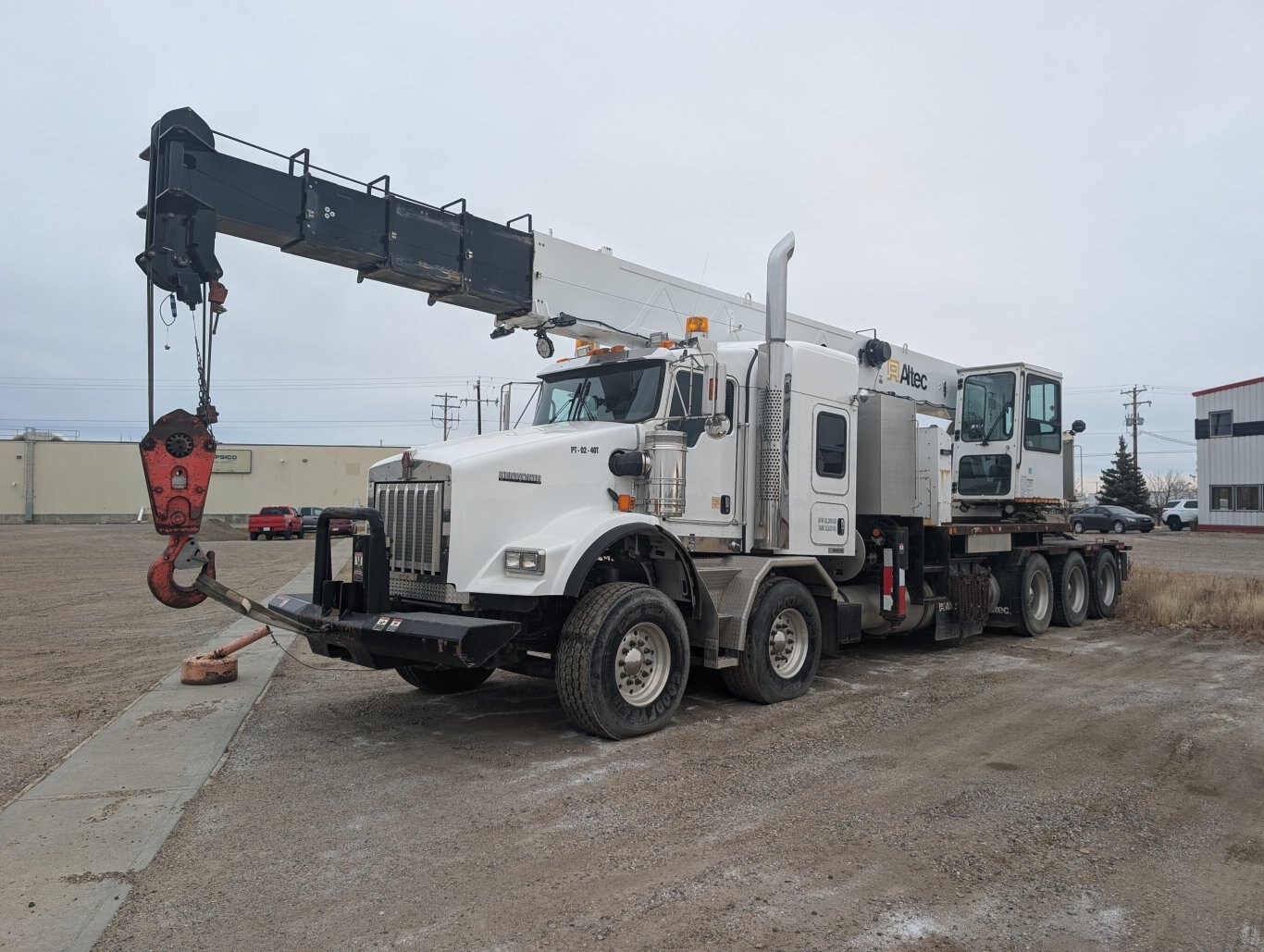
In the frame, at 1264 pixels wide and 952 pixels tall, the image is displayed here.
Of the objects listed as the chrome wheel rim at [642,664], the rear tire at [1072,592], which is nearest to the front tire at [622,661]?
the chrome wheel rim at [642,664]

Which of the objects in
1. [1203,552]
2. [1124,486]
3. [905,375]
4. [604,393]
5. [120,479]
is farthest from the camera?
[120,479]

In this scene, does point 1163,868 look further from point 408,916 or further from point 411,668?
point 411,668

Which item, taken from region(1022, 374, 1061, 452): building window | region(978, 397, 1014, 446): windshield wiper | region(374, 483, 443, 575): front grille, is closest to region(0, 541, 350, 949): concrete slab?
region(374, 483, 443, 575): front grille

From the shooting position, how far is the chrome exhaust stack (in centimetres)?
764

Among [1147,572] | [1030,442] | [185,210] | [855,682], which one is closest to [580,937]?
[185,210]

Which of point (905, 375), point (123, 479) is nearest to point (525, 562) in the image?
point (905, 375)

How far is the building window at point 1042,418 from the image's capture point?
11.7m

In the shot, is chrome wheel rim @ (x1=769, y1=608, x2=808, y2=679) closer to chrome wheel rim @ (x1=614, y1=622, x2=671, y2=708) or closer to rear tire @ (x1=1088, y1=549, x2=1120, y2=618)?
chrome wheel rim @ (x1=614, y1=622, x2=671, y2=708)

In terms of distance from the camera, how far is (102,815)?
15.2 ft

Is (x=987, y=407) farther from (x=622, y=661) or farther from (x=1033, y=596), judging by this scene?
(x=622, y=661)

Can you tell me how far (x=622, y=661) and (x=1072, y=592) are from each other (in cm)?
929

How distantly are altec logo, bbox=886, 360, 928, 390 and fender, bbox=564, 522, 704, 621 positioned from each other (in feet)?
16.1

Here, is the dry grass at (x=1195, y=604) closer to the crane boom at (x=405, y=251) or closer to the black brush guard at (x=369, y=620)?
the crane boom at (x=405, y=251)

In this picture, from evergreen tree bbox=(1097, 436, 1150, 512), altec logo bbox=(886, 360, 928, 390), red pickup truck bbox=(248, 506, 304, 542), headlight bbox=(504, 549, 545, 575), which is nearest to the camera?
headlight bbox=(504, 549, 545, 575)
